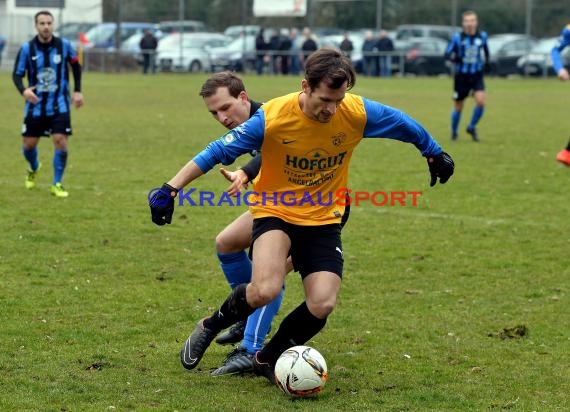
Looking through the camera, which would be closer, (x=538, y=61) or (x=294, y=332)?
(x=294, y=332)

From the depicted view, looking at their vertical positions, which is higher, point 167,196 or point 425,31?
point 425,31

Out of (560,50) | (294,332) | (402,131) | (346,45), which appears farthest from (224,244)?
(346,45)

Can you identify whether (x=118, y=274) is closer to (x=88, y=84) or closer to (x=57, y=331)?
(x=57, y=331)

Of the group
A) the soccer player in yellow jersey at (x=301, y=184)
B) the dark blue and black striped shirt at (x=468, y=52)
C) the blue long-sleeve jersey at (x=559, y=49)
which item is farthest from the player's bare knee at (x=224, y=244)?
the dark blue and black striped shirt at (x=468, y=52)

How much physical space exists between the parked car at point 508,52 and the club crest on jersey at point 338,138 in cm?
3473

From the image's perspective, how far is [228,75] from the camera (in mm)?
5758

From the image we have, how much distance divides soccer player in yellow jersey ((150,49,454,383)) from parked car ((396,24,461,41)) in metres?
36.2

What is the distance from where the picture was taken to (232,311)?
5367 millimetres

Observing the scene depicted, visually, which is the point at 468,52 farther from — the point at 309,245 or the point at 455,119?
the point at 309,245

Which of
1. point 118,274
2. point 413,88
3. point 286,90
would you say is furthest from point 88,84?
point 118,274

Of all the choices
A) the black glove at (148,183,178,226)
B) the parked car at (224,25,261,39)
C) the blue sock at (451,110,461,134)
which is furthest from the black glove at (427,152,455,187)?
the parked car at (224,25,261,39)

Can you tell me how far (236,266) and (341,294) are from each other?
1.66 m

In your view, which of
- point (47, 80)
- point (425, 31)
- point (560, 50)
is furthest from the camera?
point (425, 31)

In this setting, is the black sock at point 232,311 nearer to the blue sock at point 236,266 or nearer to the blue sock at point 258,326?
the blue sock at point 258,326
